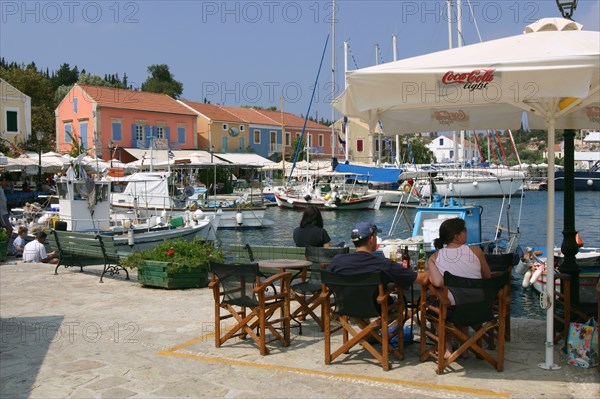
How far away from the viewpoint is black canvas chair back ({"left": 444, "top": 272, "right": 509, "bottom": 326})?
17.0 feet

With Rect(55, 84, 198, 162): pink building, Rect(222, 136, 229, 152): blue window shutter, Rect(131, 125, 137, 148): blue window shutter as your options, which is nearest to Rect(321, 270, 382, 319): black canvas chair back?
Rect(55, 84, 198, 162): pink building

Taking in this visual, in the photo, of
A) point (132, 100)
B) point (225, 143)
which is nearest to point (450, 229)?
point (132, 100)

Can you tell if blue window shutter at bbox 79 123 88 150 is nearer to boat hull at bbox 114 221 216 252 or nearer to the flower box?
boat hull at bbox 114 221 216 252

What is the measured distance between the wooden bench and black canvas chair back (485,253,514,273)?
21.9 feet

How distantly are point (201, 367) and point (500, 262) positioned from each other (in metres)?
3.29

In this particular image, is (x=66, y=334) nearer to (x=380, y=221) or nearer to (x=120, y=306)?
(x=120, y=306)

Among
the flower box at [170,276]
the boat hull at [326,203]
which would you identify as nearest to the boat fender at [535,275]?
the flower box at [170,276]

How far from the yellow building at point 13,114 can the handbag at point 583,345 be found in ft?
149

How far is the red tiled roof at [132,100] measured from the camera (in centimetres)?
5338

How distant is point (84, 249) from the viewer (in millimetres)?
11219

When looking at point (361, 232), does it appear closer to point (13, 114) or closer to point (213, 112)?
point (13, 114)

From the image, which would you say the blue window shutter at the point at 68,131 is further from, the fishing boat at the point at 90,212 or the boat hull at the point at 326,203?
the fishing boat at the point at 90,212

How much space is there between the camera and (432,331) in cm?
610

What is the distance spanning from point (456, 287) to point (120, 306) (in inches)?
201
